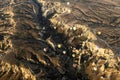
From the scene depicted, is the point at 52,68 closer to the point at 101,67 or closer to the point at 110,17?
the point at 101,67

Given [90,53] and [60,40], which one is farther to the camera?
[60,40]

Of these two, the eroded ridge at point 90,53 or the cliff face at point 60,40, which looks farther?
the cliff face at point 60,40

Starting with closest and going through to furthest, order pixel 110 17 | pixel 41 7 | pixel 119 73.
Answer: pixel 119 73 < pixel 110 17 < pixel 41 7

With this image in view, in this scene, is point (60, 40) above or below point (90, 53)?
below

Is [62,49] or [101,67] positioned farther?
[62,49]

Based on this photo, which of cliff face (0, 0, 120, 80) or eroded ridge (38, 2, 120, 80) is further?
cliff face (0, 0, 120, 80)

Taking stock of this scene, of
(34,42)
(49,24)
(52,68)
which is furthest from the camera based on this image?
(49,24)

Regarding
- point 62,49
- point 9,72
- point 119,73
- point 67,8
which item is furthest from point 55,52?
point 67,8
